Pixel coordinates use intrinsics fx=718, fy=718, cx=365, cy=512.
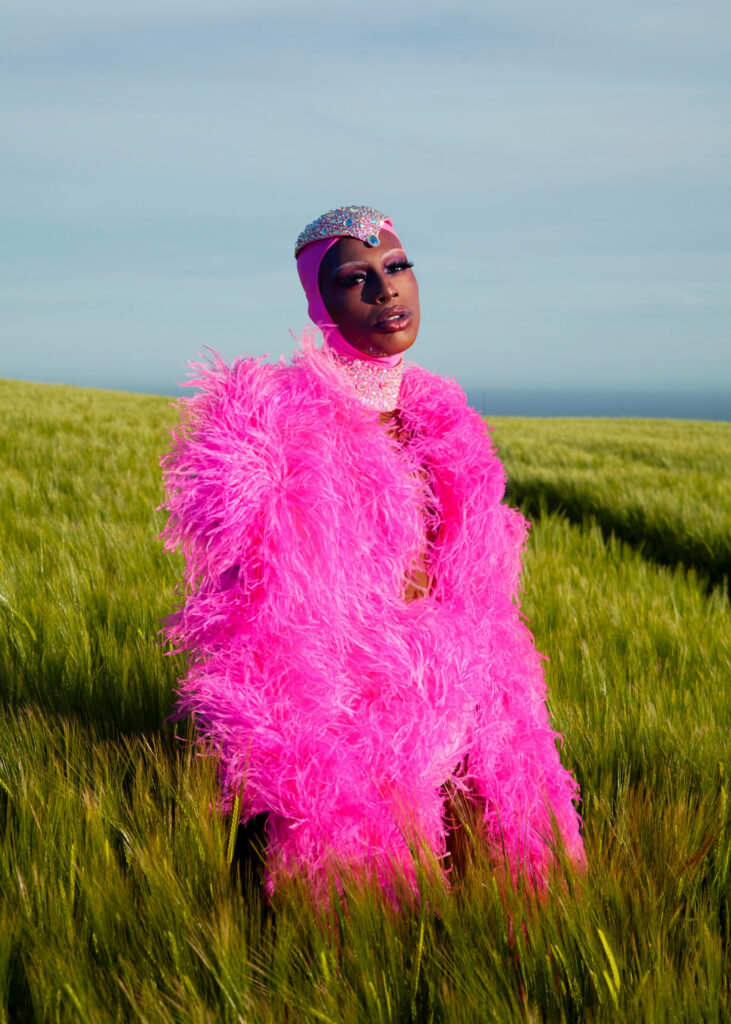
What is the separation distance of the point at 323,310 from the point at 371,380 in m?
0.15

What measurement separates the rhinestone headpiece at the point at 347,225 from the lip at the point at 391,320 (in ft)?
0.39

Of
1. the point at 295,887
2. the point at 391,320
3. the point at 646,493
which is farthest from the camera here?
the point at 646,493

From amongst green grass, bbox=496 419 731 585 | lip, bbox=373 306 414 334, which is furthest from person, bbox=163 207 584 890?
green grass, bbox=496 419 731 585

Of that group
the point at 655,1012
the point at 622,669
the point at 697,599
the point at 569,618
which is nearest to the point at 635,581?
the point at 697,599

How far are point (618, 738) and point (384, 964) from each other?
89 centimetres

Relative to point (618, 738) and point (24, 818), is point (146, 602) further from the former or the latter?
point (618, 738)

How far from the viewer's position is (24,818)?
43.5 inches

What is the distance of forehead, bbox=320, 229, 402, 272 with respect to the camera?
1201mm

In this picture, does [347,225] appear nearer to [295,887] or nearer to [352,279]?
[352,279]

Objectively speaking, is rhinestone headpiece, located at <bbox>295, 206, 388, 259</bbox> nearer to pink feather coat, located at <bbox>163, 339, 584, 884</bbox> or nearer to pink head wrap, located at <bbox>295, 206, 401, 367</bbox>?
pink head wrap, located at <bbox>295, 206, 401, 367</bbox>

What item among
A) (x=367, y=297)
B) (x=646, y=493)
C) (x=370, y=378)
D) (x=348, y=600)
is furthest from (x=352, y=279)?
(x=646, y=493)

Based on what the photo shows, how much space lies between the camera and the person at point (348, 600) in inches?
41.5

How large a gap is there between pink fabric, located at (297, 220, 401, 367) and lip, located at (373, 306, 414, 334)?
5cm

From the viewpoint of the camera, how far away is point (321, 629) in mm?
1068
